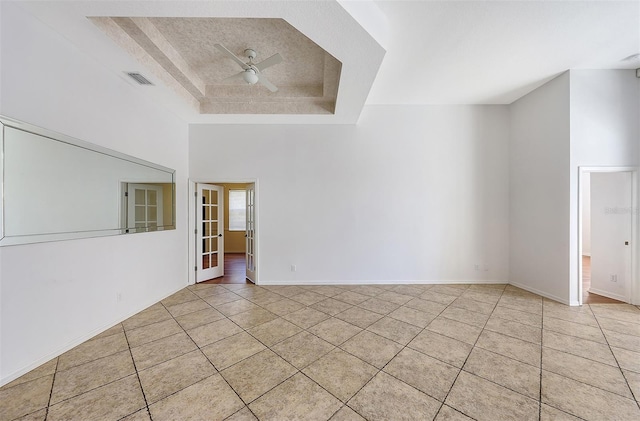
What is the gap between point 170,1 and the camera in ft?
5.97

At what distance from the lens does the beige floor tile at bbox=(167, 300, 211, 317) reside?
3039 mm

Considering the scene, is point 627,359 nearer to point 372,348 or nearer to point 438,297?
point 438,297

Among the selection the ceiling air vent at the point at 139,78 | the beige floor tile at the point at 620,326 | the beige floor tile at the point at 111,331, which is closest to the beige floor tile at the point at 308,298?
the beige floor tile at the point at 111,331

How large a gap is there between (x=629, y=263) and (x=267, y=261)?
564cm

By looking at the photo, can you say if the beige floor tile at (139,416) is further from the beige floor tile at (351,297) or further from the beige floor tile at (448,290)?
the beige floor tile at (448,290)

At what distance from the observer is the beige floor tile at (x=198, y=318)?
2.71m

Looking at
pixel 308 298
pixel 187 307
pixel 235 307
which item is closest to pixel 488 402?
pixel 308 298

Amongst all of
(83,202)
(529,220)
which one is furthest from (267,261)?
(529,220)

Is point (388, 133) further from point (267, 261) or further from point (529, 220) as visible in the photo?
point (267, 261)

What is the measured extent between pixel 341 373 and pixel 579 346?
248 cm

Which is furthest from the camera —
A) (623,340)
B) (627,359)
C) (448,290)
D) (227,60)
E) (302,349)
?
(448,290)

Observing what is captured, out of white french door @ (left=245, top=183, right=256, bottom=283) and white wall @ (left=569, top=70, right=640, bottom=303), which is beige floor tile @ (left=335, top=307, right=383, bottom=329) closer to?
white french door @ (left=245, top=183, right=256, bottom=283)

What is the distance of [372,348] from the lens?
2.21 metres

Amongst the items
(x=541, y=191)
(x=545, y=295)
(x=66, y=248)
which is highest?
(x=541, y=191)
